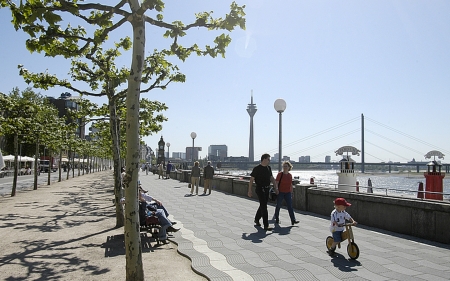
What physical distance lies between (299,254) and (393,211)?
3103 mm

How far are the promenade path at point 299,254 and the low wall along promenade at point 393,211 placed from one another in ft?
0.71

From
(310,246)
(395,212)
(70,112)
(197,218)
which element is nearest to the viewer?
(310,246)

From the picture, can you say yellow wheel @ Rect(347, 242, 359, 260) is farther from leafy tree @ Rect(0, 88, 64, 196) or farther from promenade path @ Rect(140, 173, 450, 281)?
leafy tree @ Rect(0, 88, 64, 196)

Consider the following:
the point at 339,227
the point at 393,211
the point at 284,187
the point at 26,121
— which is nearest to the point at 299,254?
the point at 339,227

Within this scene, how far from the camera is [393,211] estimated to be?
8328 millimetres

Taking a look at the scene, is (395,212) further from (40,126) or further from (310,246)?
(40,126)

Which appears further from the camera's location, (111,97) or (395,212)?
(111,97)

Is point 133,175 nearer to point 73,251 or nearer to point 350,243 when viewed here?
point 73,251

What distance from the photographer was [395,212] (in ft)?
27.1

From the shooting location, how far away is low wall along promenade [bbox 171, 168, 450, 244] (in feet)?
23.7

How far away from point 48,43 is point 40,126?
1604 centimetres

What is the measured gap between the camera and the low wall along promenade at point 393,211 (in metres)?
7.22

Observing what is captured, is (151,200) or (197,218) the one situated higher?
(151,200)

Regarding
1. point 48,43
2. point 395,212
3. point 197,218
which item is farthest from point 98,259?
point 395,212
